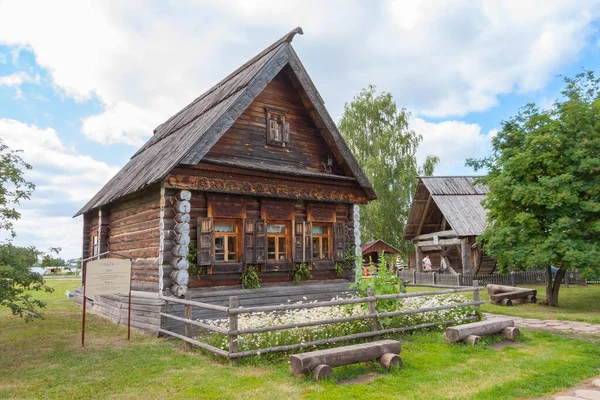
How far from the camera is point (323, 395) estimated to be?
570 centimetres

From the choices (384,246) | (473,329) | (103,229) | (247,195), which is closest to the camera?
(473,329)

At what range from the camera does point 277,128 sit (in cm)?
1255

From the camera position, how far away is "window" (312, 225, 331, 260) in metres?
12.9

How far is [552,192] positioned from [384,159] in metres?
18.7

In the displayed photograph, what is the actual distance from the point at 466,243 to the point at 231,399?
1956 cm

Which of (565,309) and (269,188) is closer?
(269,188)

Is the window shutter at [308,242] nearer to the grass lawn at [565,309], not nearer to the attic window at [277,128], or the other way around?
the attic window at [277,128]

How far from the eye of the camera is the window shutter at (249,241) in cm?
1100

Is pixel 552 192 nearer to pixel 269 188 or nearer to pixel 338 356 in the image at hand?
pixel 269 188

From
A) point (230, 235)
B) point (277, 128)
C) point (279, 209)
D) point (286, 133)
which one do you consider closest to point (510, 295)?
point (279, 209)

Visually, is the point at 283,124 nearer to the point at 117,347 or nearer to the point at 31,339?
the point at 117,347

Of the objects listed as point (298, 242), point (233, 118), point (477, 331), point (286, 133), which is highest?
point (286, 133)

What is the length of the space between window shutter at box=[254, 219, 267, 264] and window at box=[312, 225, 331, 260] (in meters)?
1.98

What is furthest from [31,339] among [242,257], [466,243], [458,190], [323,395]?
[458,190]
